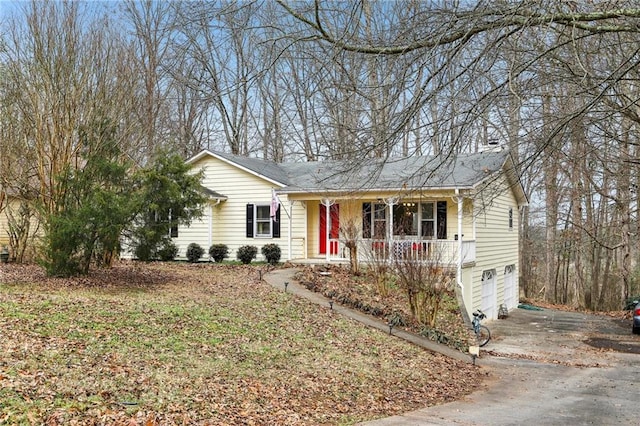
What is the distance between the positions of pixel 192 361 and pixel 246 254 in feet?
42.6

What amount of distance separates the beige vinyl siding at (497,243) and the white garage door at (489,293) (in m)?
0.27

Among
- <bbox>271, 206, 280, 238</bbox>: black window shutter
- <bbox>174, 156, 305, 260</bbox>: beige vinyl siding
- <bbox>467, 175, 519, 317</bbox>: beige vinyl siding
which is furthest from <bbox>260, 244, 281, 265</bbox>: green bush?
<bbox>467, 175, 519, 317</bbox>: beige vinyl siding

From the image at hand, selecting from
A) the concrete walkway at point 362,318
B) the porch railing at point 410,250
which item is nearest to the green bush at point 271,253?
the porch railing at point 410,250

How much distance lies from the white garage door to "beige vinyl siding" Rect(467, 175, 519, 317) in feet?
0.89

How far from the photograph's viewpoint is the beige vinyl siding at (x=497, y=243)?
18.9 meters

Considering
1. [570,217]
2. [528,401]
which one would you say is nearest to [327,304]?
[528,401]

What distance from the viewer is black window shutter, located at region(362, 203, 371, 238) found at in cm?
1914

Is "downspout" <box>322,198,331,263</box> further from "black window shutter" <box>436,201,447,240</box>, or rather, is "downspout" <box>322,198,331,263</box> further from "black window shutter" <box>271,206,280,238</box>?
"black window shutter" <box>436,201,447,240</box>

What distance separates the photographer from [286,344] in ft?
31.1

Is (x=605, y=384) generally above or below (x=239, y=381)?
below

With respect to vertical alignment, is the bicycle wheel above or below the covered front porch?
below

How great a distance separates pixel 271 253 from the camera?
67.2 feet

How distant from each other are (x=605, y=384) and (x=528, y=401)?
2.53 metres

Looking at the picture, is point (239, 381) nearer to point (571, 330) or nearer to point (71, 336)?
point (71, 336)
